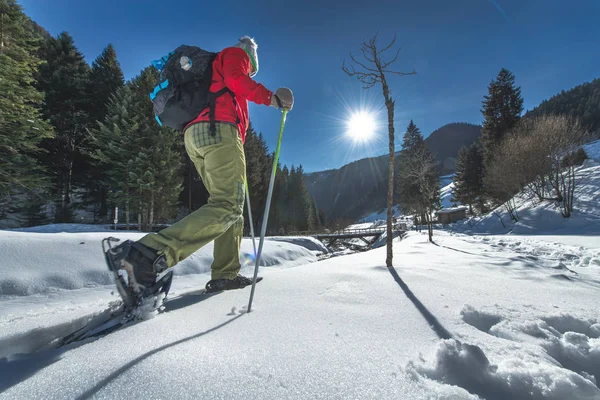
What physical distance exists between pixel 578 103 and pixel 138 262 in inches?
3687

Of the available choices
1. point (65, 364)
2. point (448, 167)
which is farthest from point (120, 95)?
point (448, 167)

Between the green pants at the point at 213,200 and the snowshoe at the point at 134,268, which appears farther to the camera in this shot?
the green pants at the point at 213,200

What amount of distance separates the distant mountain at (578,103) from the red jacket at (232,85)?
7625 cm

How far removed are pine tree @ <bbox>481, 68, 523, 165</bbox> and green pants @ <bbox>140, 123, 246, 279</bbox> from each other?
2735 cm

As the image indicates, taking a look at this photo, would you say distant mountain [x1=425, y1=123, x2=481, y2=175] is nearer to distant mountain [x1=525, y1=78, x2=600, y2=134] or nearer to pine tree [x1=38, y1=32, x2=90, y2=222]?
distant mountain [x1=525, y1=78, x2=600, y2=134]

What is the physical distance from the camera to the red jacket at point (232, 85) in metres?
1.63

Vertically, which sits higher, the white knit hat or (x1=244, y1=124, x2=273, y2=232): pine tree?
(x1=244, y1=124, x2=273, y2=232): pine tree

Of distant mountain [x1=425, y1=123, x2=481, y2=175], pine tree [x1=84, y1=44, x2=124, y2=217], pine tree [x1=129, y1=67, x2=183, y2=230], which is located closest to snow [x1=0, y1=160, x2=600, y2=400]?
pine tree [x1=129, y1=67, x2=183, y2=230]

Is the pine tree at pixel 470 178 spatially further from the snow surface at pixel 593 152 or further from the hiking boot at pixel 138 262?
Result: the hiking boot at pixel 138 262

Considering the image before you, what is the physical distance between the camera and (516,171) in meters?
16.0

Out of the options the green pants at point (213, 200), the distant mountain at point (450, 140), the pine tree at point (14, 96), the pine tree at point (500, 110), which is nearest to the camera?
the green pants at point (213, 200)

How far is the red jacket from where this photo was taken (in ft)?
5.35

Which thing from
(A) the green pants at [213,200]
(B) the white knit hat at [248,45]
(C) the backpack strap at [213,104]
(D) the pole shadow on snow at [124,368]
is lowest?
(D) the pole shadow on snow at [124,368]

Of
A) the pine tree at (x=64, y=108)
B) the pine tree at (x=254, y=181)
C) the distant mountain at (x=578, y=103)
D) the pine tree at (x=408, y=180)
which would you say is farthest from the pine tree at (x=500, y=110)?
the distant mountain at (x=578, y=103)
